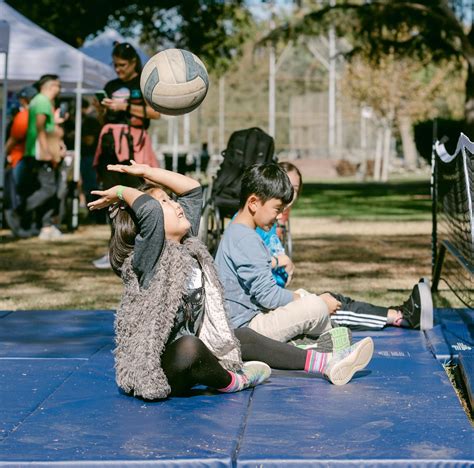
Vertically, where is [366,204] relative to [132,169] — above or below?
below

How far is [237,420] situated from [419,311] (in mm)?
2883

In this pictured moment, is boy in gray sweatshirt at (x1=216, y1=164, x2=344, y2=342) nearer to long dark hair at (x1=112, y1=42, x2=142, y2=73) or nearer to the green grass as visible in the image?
long dark hair at (x1=112, y1=42, x2=142, y2=73)

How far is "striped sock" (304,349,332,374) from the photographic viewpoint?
18.6 feet

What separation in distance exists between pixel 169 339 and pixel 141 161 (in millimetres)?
5617

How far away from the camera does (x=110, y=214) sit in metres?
5.34

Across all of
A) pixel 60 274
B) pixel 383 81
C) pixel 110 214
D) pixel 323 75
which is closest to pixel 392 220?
pixel 60 274

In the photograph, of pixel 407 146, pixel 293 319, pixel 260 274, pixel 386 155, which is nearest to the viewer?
pixel 260 274

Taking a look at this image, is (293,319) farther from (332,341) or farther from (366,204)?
(366,204)

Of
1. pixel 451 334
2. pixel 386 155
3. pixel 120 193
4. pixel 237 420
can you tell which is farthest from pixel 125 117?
pixel 386 155

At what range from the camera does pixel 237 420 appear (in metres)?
4.70

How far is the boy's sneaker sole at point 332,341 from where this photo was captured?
626 centimetres

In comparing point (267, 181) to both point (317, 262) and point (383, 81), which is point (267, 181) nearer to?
point (317, 262)

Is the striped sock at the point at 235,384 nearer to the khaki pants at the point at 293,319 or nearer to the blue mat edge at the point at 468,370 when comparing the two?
the khaki pants at the point at 293,319

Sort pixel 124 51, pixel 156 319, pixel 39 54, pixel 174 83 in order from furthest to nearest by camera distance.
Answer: pixel 39 54 < pixel 124 51 < pixel 174 83 < pixel 156 319
